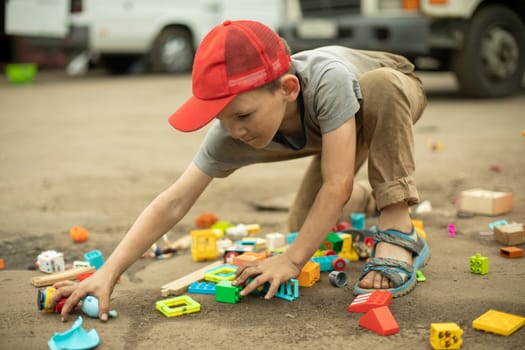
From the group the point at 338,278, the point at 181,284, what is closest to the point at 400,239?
the point at 338,278

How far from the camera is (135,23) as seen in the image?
396 inches

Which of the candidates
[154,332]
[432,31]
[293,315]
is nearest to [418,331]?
[293,315]

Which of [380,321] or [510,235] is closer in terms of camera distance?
[380,321]

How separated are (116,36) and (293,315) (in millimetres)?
8516

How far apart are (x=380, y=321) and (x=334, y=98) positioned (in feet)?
2.62

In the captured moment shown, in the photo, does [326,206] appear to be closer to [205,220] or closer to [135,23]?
[205,220]

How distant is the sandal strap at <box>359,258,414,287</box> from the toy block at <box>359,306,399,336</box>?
27cm

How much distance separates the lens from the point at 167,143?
231 inches

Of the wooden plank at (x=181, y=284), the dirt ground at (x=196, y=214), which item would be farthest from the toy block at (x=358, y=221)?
the wooden plank at (x=181, y=284)

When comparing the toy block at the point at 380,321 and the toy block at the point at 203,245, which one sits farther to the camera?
the toy block at the point at 203,245

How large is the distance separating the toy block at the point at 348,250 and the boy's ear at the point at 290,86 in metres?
0.79

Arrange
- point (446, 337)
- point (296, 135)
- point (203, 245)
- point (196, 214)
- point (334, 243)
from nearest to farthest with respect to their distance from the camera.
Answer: point (446, 337), point (296, 135), point (334, 243), point (203, 245), point (196, 214)

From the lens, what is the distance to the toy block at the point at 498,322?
1957 millimetres

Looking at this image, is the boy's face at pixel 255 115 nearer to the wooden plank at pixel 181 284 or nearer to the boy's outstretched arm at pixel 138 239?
the boy's outstretched arm at pixel 138 239
